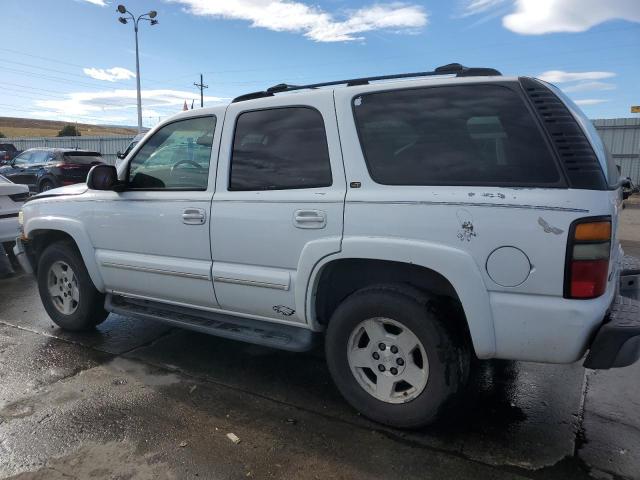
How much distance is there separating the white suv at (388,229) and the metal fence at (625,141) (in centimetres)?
2047

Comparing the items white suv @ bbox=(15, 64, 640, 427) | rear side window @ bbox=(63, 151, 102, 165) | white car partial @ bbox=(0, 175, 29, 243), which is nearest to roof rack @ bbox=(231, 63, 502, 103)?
white suv @ bbox=(15, 64, 640, 427)

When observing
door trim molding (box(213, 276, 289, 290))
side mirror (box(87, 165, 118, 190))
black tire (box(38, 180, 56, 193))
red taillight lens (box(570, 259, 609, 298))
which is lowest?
door trim molding (box(213, 276, 289, 290))

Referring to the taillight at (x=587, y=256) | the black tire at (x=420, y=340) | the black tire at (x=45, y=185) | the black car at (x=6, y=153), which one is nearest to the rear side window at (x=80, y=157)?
the black tire at (x=45, y=185)

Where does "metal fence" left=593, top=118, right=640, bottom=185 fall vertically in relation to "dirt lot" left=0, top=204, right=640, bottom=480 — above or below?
above

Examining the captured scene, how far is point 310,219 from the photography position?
3.02 meters

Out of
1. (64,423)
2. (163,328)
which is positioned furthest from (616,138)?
(64,423)

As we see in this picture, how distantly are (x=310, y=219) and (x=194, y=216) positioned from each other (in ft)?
3.09

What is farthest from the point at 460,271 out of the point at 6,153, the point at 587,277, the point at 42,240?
the point at 6,153

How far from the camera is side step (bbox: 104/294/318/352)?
10.8 ft

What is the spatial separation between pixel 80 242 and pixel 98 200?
0.42 metres

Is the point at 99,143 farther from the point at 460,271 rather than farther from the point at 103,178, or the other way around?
the point at 460,271

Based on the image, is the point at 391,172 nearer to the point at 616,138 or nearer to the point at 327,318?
the point at 327,318

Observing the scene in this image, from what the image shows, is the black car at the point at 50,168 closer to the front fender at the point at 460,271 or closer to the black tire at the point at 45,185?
the black tire at the point at 45,185

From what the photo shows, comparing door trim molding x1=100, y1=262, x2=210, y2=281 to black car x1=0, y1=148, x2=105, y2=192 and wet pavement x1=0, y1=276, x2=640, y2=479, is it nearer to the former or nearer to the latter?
wet pavement x1=0, y1=276, x2=640, y2=479
